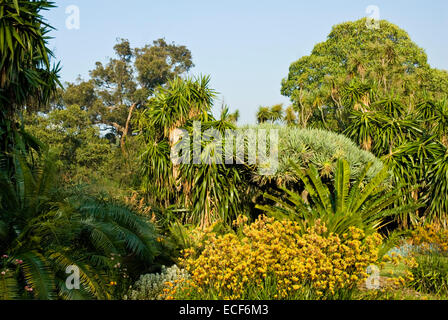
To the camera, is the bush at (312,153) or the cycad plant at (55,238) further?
the bush at (312,153)

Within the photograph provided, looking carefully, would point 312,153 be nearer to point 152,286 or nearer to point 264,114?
point 152,286

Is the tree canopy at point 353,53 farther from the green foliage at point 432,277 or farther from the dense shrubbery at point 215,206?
the green foliage at point 432,277

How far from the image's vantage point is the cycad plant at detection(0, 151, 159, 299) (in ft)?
16.9

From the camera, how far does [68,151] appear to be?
20.9 meters

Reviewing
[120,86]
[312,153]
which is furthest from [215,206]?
[120,86]

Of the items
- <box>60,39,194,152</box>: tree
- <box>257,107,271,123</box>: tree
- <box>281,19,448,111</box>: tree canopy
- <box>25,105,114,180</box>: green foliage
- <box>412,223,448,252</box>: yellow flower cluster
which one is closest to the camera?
<box>412,223,448,252</box>: yellow flower cluster

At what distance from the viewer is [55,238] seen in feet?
18.6

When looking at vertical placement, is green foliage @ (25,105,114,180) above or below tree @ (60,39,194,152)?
below

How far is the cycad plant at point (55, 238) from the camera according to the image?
515 cm

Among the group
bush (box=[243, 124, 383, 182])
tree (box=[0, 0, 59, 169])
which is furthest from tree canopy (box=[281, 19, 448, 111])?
tree (box=[0, 0, 59, 169])

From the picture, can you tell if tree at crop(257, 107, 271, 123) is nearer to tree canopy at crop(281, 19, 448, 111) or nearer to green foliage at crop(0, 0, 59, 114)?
green foliage at crop(0, 0, 59, 114)

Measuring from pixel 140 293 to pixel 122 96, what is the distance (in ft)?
105

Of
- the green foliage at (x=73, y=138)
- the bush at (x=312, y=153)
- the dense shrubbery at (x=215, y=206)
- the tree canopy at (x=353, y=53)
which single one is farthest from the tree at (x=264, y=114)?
the tree canopy at (x=353, y=53)

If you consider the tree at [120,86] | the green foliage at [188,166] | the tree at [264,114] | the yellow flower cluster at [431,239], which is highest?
the tree at [120,86]
